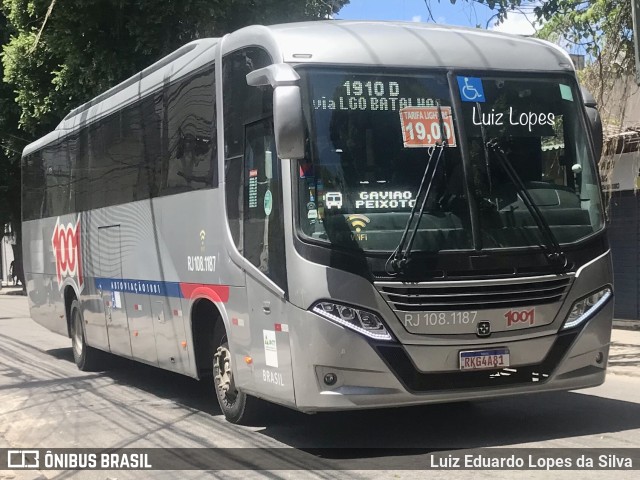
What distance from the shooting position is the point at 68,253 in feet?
43.7

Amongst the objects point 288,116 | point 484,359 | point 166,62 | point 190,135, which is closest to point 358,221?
point 288,116

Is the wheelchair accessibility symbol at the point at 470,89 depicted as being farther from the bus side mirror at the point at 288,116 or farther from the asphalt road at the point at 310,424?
the asphalt road at the point at 310,424

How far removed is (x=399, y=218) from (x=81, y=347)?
26.6 ft

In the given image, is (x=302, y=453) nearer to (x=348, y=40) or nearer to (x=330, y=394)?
(x=330, y=394)

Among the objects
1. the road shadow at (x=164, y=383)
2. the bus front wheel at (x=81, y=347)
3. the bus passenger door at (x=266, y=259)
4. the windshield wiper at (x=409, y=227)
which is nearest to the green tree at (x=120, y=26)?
the bus front wheel at (x=81, y=347)

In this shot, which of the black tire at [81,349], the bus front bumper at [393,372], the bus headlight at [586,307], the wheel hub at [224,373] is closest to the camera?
the bus front bumper at [393,372]

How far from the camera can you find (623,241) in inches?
639

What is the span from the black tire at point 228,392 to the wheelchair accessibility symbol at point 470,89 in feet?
10.4

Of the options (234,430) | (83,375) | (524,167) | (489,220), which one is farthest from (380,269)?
(83,375)

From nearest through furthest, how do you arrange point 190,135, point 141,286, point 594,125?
point 594,125 → point 190,135 → point 141,286

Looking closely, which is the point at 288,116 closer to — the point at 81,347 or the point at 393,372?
the point at 393,372

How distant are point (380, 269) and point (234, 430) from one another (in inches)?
101

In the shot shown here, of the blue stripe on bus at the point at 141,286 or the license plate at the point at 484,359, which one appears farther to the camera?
the blue stripe on bus at the point at 141,286

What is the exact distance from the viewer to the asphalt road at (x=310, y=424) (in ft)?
22.6
